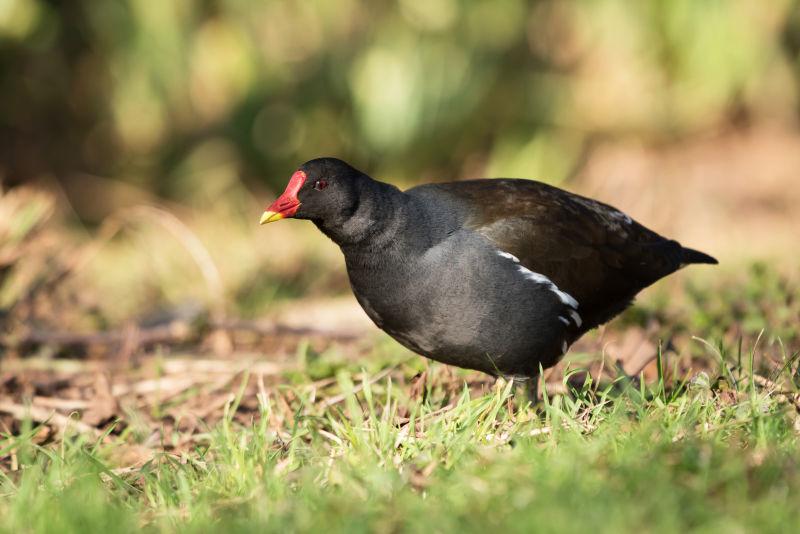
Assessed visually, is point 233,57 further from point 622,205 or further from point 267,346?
point 267,346

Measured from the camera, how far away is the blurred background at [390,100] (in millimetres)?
9203

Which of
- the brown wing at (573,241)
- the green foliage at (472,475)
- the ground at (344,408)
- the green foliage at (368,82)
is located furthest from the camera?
the green foliage at (368,82)

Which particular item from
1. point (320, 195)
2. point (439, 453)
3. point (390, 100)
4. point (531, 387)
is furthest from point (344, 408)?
point (390, 100)

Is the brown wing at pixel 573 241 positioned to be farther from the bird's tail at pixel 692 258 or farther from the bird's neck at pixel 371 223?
the bird's neck at pixel 371 223

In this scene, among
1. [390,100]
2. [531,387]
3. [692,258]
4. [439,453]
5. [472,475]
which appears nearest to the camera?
[472,475]

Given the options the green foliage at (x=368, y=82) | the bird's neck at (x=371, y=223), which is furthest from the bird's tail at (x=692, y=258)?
the green foliage at (x=368, y=82)

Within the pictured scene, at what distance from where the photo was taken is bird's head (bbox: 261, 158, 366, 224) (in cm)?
370

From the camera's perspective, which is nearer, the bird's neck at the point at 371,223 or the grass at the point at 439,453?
the grass at the point at 439,453

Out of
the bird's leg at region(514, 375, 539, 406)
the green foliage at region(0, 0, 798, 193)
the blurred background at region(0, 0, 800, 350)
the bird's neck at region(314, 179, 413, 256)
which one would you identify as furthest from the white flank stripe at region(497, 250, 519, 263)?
the green foliage at region(0, 0, 798, 193)

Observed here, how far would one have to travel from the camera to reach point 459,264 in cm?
368

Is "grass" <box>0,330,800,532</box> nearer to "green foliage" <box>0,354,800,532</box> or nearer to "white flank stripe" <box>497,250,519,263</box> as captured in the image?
"green foliage" <box>0,354,800,532</box>

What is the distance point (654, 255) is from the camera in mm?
4234

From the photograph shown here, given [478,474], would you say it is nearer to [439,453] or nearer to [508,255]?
[439,453]

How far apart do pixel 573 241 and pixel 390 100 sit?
5844 millimetres
